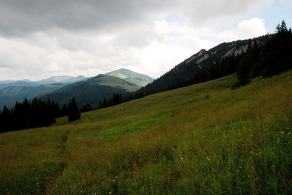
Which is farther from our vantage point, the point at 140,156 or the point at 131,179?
the point at 140,156

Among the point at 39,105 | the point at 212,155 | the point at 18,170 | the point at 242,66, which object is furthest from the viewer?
the point at 39,105

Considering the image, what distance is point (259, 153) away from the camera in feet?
22.1

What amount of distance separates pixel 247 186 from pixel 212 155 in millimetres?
2701

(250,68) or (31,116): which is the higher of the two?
(250,68)

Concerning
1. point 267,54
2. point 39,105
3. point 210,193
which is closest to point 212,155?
point 210,193

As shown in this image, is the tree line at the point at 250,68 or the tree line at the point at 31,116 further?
the tree line at the point at 31,116

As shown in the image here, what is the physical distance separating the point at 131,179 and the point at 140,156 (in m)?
2.62

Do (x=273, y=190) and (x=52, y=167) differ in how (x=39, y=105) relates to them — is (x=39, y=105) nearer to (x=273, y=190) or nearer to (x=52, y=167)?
(x=52, y=167)

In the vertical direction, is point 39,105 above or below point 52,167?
above

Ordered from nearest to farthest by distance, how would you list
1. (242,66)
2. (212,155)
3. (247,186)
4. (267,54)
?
(247,186)
(212,155)
(267,54)
(242,66)

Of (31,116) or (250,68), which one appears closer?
(250,68)

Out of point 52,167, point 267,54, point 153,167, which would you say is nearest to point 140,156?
point 153,167

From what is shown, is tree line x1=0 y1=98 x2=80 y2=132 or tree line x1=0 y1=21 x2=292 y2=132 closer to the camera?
tree line x1=0 y1=21 x2=292 y2=132

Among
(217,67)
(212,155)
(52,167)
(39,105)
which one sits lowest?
(52,167)
